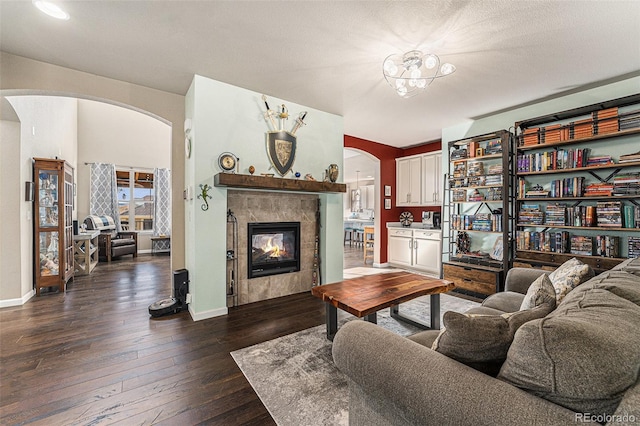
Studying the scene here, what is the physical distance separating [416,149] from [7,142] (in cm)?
669

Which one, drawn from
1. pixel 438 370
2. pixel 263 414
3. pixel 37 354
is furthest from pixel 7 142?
pixel 438 370

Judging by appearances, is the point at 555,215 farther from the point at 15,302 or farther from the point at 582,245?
the point at 15,302

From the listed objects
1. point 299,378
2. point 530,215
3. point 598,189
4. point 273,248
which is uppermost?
point 598,189

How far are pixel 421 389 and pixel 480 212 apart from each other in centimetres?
422

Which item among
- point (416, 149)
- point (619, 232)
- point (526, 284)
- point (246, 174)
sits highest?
point (416, 149)

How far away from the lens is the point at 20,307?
3225 millimetres

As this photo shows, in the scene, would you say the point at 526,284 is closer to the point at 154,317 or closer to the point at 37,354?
the point at 154,317

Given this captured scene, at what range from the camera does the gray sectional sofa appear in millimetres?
695

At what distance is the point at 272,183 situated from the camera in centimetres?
335

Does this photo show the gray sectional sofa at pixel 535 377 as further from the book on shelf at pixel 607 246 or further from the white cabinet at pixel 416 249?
the white cabinet at pixel 416 249

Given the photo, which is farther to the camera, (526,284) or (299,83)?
(299,83)

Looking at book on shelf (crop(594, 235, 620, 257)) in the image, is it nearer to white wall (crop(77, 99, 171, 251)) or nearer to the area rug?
the area rug

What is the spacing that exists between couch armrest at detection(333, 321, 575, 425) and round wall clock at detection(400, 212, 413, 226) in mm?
5002

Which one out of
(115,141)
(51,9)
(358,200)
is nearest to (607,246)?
(51,9)
